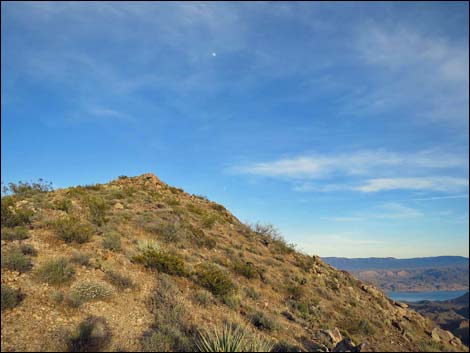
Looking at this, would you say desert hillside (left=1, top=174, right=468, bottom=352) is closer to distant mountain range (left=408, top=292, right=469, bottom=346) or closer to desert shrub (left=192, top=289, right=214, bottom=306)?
desert shrub (left=192, top=289, right=214, bottom=306)

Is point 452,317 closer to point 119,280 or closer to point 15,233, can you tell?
point 119,280

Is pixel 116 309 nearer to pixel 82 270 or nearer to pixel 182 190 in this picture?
pixel 82 270

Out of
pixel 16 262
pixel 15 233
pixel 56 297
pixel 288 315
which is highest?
pixel 15 233

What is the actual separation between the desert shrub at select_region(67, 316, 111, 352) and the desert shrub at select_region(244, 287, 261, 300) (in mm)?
6554

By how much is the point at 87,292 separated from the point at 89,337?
186 cm

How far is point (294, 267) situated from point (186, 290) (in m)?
11.0

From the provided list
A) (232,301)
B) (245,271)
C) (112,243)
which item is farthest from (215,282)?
(112,243)

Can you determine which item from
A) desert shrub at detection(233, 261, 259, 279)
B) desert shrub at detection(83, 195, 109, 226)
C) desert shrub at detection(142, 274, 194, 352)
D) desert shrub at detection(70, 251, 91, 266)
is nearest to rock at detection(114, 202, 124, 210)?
desert shrub at detection(83, 195, 109, 226)

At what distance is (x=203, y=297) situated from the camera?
10.4 meters

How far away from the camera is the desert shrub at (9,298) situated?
7.19 meters

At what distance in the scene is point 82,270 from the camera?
9.73 metres

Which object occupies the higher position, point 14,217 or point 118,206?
point 118,206

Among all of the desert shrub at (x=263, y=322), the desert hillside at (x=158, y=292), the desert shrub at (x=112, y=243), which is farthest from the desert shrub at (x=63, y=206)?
the desert shrub at (x=263, y=322)

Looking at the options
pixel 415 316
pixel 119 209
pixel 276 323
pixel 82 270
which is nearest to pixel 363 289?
pixel 415 316
